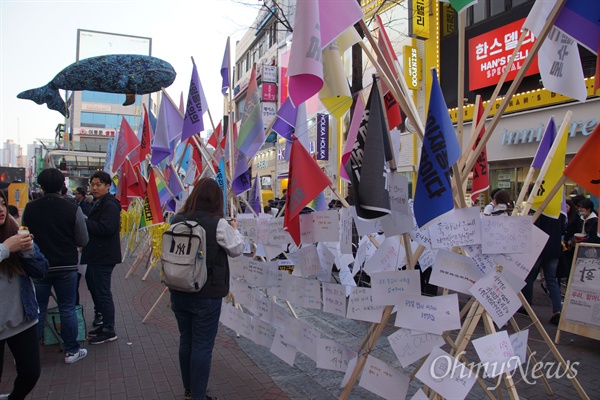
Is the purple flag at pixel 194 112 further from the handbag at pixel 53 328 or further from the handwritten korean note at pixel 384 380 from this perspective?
the handwritten korean note at pixel 384 380

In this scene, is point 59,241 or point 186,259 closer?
point 186,259

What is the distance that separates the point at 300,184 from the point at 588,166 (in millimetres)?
2084

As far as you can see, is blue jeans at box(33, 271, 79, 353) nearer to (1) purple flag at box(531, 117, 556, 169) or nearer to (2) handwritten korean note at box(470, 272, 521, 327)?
(2) handwritten korean note at box(470, 272, 521, 327)

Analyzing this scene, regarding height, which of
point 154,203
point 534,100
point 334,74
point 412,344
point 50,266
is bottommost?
point 412,344

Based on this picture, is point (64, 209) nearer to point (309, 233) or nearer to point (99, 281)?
point (99, 281)

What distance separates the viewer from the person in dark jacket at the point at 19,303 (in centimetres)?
295

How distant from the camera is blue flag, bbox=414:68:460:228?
260 cm

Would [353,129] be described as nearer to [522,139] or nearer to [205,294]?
A: [205,294]

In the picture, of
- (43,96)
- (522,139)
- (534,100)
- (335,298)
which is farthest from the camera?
(522,139)

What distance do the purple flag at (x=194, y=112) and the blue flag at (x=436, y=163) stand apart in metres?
3.56

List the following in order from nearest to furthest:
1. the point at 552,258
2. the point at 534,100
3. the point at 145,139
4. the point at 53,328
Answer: the point at 53,328 → the point at 552,258 → the point at 145,139 → the point at 534,100

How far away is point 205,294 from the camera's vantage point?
3.44 metres

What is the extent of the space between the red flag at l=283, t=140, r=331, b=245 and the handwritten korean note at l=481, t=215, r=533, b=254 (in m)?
1.33

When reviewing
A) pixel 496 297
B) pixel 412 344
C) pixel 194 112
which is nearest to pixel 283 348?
pixel 412 344
